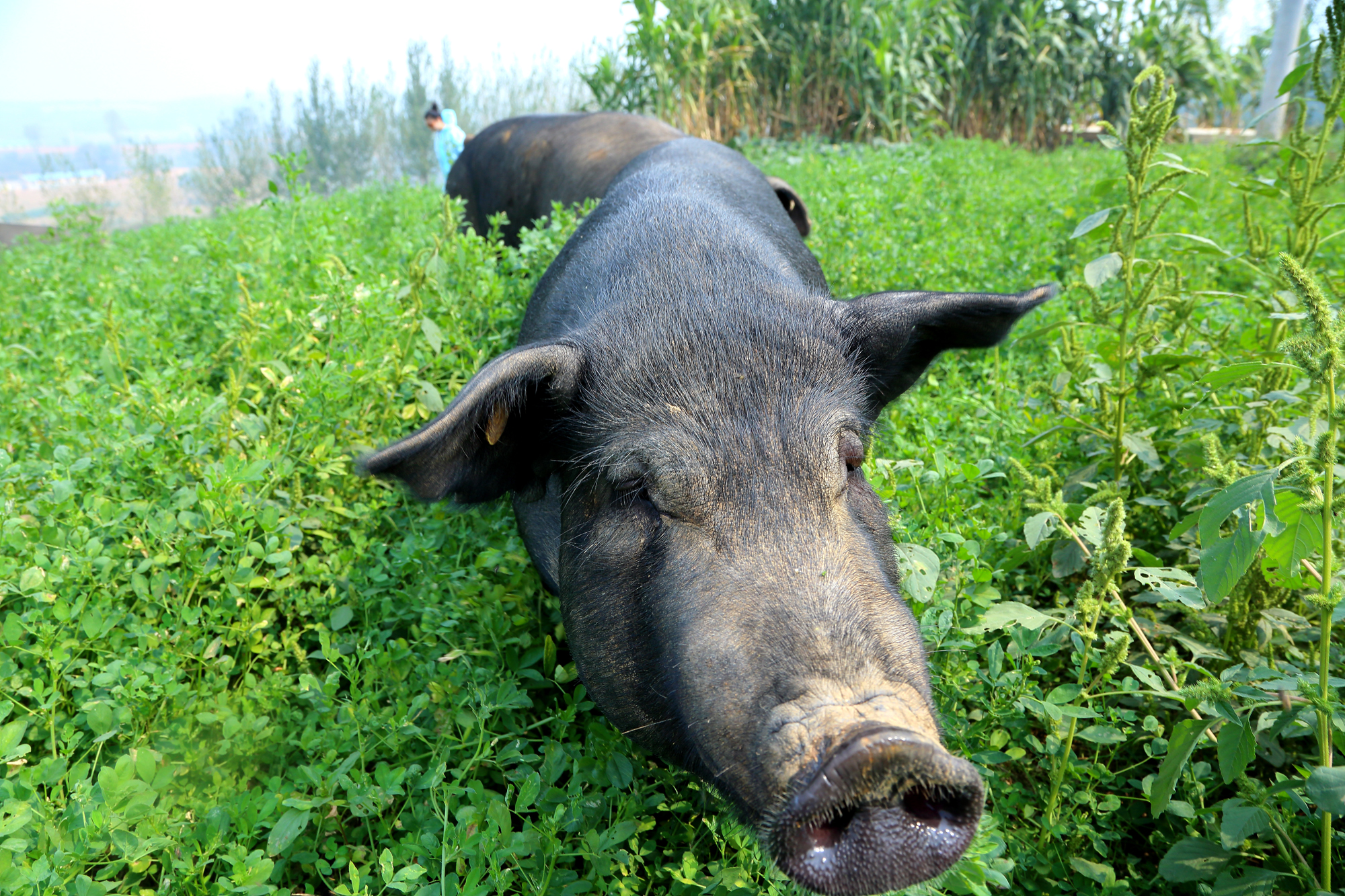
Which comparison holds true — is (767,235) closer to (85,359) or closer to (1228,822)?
(1228,822)

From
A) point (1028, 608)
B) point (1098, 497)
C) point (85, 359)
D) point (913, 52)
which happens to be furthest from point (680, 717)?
point (913, 52)

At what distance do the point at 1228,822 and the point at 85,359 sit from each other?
486 centimetres

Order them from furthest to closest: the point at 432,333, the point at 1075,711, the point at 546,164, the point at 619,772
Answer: the point at 546,164
the point at 432,333
the point at 619,772
the point at 1075,711

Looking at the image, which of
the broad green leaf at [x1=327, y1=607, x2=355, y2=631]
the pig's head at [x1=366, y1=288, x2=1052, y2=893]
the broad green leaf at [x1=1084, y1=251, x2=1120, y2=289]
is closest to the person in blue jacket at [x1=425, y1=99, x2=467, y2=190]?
the broad green leaf at [x1=327, y1=607, x2=355, y2=631]

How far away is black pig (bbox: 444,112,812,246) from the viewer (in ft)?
17.5

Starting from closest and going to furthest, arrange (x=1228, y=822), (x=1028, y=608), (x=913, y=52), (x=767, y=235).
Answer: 1. (x=1228, y=822)
2. (x=1028, y=608)
3. (x=767, y=235)
4. (x=913, y=52)

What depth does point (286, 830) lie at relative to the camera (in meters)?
1.87

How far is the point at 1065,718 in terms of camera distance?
216cm

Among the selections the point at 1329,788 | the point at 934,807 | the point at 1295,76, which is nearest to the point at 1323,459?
the point at 1329,788

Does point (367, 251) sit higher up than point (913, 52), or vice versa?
point (913, 52)

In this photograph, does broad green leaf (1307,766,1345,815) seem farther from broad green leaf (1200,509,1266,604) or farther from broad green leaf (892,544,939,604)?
broad green leaf (892,544,939,604)

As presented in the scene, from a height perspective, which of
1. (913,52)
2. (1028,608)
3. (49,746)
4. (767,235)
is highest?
(913,52)

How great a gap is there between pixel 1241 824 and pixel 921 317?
→ 4.59ft

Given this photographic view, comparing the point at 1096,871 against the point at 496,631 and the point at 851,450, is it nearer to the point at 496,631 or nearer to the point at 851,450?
the point at 851,450
